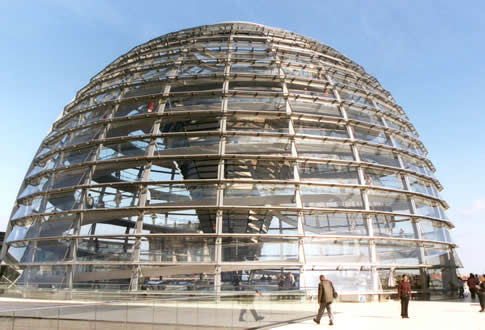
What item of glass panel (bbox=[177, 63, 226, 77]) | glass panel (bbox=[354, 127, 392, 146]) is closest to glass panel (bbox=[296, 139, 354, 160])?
glass panel (bbox=[354, 127, 392, 146])

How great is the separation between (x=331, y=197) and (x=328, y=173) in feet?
4.30

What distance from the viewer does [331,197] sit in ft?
62.2

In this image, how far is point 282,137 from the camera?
20016 mm

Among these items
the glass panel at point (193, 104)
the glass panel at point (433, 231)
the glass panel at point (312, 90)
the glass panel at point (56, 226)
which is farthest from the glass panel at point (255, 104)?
the glass panel at point (56, 226)

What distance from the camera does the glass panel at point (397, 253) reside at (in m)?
18.4

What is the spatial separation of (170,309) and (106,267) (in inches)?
383

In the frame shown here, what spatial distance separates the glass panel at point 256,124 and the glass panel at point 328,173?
2477 mm

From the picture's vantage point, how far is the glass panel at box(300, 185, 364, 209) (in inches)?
734

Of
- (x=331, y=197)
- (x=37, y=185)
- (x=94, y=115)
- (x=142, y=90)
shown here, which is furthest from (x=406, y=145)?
(x=37, y=185)

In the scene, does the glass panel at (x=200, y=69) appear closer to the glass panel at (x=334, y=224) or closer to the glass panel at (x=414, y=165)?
the glass panel at (x=334, y=224)

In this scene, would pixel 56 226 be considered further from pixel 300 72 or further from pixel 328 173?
pixel 300 72

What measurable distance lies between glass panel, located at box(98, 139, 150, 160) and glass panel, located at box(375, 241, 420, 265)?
12507 millimetres

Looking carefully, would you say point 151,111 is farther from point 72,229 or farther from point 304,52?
point 304,52

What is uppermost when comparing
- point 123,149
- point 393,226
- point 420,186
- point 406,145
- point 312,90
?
point 312,90
